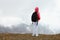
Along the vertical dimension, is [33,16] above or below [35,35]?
above

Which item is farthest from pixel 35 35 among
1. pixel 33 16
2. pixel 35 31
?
pixel 33 16

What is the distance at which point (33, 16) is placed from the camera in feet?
81.7

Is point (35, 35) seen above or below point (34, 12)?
below

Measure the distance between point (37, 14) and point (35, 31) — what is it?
1902 millimetres

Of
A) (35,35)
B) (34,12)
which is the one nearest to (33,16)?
(34,12)

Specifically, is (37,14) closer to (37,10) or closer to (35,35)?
(37,10)

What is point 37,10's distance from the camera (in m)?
24.6

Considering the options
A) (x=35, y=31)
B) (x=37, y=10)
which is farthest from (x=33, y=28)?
(x=37, y=10)

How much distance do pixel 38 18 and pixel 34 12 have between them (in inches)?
29.4

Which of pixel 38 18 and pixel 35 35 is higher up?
pixel 38 18

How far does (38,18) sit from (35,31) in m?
1.52

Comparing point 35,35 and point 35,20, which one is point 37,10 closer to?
point 35,20

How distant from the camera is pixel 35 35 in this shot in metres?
25.9

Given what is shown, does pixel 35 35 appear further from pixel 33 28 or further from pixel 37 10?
pixel 37 10
